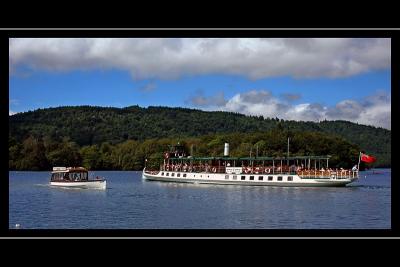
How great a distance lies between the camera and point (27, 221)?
59.7ft

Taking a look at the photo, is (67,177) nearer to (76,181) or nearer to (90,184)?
(76,181)

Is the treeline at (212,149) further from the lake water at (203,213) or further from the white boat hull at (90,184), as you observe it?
the lake water at (203,213)

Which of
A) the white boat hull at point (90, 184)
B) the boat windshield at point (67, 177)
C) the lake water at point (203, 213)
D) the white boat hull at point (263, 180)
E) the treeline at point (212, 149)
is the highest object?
the treeline at point (212, 149)

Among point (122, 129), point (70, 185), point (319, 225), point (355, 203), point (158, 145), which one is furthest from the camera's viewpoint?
point (122, 129)

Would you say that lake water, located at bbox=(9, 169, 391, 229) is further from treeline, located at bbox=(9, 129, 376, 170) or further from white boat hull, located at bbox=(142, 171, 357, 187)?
treeline, located at bbox=(9, 129, 376, 170)

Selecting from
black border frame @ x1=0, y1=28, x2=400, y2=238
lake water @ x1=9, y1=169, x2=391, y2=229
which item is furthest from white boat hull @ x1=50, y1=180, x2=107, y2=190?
black border frame @ x1=0, y1=28, x2=400, y2=238

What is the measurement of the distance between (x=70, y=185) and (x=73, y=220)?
1608cm

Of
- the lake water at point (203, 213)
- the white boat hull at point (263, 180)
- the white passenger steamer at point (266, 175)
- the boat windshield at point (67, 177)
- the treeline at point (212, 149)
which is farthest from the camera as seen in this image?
the treeline at point (212, 149)

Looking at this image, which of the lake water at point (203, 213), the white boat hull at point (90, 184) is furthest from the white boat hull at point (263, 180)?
the white boat hull at point (90, 184)
